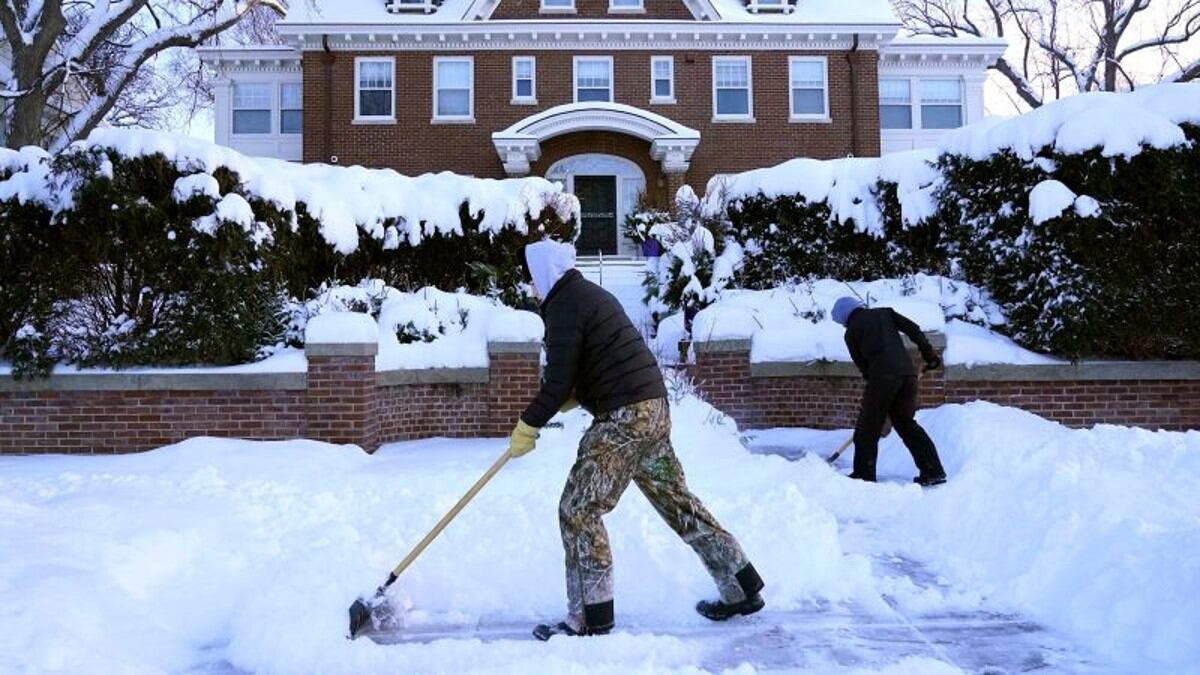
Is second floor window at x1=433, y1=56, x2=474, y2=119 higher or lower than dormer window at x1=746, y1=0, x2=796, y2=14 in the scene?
lower

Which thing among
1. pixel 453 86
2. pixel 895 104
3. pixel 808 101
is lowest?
pixel 808 101

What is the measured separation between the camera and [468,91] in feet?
77.5

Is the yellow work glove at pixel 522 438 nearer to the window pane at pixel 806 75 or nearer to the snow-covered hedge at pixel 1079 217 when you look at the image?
the snow-covered hedge at pixel 1079 217

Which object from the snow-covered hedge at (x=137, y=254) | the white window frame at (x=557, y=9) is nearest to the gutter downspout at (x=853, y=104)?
the white window frame at (x=557, y=9)

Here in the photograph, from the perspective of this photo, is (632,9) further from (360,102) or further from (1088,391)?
(1088,391)

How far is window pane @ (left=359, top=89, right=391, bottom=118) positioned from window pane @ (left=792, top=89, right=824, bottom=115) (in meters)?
10.8

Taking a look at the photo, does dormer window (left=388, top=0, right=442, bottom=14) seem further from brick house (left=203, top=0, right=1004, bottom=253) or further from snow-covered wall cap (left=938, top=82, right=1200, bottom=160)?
snow-covered wall cap (left=938, top=82, right=1200, bottom=160)

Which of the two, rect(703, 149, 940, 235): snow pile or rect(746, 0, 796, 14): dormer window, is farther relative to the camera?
rect(746, 0, 796, 14): dormer window

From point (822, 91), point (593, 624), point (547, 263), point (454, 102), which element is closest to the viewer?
point (593, 624)

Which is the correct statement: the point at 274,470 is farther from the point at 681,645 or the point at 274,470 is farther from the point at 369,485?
the point at 681,645

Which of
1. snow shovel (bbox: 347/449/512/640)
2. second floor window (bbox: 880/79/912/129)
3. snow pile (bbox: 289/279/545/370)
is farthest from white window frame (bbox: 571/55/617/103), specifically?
snow shovel (bbox: 347/449/512/640)

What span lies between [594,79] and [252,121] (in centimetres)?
958

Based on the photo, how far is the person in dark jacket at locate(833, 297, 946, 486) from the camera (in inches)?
279

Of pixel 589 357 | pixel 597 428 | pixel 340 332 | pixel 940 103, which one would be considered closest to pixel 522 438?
pixel 597 428
